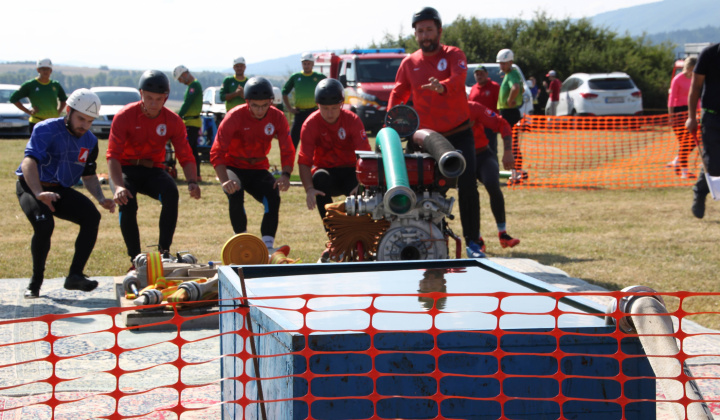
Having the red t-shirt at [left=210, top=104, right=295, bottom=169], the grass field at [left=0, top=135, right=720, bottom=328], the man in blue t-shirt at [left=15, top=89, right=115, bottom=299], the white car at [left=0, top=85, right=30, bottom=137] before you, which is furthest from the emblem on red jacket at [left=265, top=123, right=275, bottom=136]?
the white car at [left=0, top=85, right=30, bottom=137]

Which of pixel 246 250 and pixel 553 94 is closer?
pixel 246 250

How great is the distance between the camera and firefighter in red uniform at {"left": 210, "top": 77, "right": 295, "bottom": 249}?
284 inches

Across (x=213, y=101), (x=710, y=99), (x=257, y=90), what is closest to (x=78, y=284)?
(x=257, y=90)

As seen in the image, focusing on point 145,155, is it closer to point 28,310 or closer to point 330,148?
point 330,148

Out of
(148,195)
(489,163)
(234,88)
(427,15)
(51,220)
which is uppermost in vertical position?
(427,15)

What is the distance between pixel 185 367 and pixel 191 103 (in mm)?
9507

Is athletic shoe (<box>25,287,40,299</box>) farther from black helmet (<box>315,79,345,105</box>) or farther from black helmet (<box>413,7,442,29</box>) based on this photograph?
black helmet (<box>413,7,442,29</box>)

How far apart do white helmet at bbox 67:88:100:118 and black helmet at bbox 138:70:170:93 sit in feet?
1.67

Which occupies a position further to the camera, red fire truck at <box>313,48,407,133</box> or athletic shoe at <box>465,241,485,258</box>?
red fire truck at <box>313,48,407,133</box>

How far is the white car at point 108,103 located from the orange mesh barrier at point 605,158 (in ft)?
36.4

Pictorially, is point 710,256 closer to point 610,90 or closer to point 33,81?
point 33,81

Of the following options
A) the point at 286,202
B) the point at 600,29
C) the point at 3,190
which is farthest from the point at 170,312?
the point at 600,29

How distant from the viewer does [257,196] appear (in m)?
7.44

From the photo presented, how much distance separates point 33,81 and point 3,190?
6.18ft
